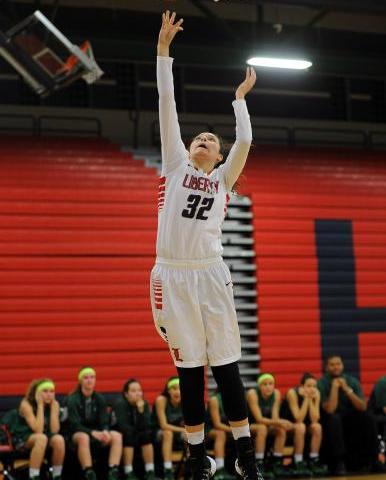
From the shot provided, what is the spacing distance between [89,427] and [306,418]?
307cm

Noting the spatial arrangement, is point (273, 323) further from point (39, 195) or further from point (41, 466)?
point (41, 466)

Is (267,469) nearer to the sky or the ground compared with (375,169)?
nearer to the ground

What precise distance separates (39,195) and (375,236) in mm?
6162

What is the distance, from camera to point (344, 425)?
11844 mm

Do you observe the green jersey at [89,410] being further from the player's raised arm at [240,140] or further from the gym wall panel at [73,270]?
the player's raised arm at [240,140]

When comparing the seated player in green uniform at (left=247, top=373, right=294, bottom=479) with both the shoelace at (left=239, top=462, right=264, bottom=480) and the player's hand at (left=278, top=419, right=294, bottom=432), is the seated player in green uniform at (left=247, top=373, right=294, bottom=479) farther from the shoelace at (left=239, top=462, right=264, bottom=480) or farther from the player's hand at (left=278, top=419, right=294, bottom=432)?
the shoelace at (left=239, top=462, right=264, bottom=480)

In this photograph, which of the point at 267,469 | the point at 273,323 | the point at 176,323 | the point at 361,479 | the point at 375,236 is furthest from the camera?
the point at 375,236

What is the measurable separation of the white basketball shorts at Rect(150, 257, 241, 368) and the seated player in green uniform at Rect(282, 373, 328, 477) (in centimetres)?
652

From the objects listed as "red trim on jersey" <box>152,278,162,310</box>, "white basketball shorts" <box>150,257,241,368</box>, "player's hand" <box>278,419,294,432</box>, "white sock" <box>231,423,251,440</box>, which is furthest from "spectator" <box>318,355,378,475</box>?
"red trim on jersey" <box>152,278,162,310</box>

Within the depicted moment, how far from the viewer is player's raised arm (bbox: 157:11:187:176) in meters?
5.31

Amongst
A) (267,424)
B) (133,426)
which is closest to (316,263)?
(267,424)

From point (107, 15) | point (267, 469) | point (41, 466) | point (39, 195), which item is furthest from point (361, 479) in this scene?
point (107, 15)

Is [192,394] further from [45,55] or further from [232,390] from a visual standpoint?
[45,55]

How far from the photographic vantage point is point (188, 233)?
5.36m
